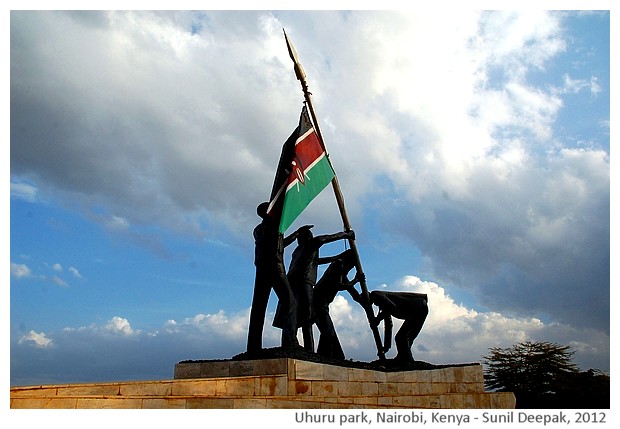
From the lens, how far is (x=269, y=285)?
10727mm

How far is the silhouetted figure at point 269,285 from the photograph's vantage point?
1047 cm

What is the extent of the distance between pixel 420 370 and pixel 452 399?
0.86m

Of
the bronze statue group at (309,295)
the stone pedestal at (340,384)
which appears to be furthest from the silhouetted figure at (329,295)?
the stone pedestal at (340,384)

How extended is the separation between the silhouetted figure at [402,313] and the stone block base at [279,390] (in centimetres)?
117

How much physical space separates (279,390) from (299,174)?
4189 mm

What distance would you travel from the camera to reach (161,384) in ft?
27.3

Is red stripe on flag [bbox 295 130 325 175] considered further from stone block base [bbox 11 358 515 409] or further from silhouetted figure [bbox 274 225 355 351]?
stone block base [bbox 11 358 515 409]

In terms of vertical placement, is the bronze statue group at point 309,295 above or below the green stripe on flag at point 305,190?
below

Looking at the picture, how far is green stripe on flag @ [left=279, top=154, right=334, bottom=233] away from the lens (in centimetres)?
1029

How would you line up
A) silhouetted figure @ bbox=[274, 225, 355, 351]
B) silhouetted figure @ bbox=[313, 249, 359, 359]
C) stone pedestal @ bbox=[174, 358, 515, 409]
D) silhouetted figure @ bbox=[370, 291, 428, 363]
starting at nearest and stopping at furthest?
stone pedestal @ bbox=[174, 358, 515, 409] → silhouetted figure @ bbox=[274, 225, 355, 351] → silhouetted figure @ bbox=[313, 249, 359, 359] → silhouetted figure @ bbox=[370, 291, 428, 363]

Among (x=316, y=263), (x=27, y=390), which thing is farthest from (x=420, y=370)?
Result: (x=27, y=390)

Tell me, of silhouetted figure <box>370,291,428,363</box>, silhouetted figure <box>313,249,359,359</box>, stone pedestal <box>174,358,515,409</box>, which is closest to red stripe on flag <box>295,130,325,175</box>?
silhouetted figure <box>313,249,359,359</box>

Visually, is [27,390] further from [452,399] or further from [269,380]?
[452,399]

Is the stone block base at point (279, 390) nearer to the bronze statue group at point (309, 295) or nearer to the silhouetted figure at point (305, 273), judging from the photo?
the bronze statue group at point (309, 295)
